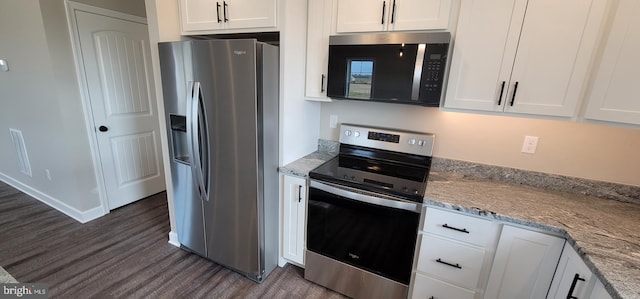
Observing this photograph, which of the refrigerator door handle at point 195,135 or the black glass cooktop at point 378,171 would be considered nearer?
the black glass cooktop at point 378,171

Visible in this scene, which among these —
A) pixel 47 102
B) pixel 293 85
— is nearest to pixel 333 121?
pixel 293 85

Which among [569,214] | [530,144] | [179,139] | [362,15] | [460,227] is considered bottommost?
[460,227]

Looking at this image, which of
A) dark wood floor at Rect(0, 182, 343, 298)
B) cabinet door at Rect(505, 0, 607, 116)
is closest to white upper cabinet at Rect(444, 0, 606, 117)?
cabinet door at Rect(505, 0, 607, 116)

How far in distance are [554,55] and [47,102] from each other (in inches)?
149

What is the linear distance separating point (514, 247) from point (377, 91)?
110 cm

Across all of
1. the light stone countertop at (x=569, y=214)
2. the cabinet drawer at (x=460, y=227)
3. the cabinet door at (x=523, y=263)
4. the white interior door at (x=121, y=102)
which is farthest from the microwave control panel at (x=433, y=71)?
the white interior door at (x=121, y=102)

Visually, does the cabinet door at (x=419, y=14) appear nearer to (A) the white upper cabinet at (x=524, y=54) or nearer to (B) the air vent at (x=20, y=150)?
(A) the white upper cabinet at (x=524, y=54)

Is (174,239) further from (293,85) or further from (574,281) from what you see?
(574,281)

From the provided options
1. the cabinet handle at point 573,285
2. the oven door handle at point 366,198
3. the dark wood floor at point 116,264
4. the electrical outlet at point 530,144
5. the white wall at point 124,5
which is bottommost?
the dark wood floor at point 116,264

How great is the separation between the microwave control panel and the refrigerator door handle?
1.38m

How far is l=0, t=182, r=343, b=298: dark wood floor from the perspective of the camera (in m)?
1.86

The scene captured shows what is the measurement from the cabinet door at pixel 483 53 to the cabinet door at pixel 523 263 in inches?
27.1

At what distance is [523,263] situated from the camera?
1313 mm

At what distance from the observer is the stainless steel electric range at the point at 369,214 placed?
1532 millimetres
